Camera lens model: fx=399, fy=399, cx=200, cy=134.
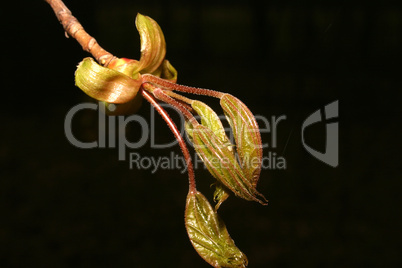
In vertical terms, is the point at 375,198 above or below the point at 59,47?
below

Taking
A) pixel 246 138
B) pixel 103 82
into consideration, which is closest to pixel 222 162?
pixel 246 138

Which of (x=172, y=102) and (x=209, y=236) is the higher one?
(x=172, y=102)

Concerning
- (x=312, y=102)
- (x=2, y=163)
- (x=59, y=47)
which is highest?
(x=59, y=47)

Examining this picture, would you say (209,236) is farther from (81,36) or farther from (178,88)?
(81,36)

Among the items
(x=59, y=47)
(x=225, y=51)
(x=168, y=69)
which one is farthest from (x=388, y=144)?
(x=168, y=69)

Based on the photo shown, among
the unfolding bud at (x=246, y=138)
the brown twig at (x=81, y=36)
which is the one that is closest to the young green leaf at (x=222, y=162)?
the unfolding bud at (x=246, y=138)

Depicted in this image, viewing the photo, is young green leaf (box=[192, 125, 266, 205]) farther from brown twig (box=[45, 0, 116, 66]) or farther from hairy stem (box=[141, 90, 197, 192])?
brown twig (box=[45, 0, 116, 66])

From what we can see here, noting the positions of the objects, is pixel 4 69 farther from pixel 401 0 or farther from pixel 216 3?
pixel 401 0
